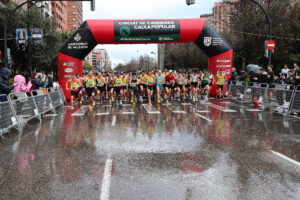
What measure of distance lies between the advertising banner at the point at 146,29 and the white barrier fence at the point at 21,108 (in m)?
6.49

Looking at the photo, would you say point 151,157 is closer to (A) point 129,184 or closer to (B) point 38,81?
(A) point 129,184

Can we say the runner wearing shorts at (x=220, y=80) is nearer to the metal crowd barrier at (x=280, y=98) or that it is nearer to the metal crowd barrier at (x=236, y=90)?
the metal crowd barrier at (x=236, y=90)

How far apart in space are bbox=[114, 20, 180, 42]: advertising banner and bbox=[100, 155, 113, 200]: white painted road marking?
13965 millimetres

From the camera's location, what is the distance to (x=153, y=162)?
521cm

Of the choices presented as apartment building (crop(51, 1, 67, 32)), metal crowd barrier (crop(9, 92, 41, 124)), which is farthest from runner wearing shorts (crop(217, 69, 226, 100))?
apartment building (crop(51, 1, 67, 32))

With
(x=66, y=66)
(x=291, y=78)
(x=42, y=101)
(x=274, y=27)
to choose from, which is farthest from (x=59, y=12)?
(x=291, y=78)

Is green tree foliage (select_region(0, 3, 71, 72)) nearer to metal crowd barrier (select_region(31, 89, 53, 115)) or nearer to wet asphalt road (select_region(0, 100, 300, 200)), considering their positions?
metal crowd barrier (select_region(31, 89, 53, 115))

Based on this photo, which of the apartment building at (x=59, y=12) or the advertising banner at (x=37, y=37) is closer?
the advertising banner at (x=37, y=37)

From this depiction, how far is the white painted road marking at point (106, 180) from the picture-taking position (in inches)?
148

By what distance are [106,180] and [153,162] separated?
1134 millimetres

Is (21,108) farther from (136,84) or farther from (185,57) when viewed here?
(185,57)

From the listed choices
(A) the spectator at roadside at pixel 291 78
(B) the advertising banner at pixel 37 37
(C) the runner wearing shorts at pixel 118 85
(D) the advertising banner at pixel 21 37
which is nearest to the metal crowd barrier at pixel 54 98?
(C) the runner wearing shorts at pixel 118 85

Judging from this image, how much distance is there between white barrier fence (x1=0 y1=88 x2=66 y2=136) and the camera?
8203 mm

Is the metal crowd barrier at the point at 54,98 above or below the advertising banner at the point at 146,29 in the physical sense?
below
